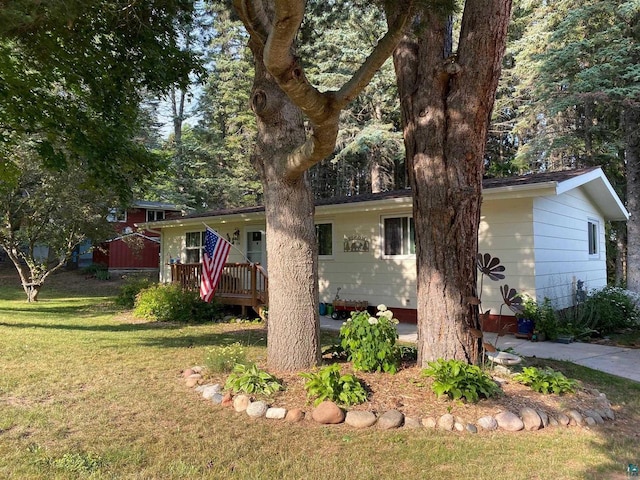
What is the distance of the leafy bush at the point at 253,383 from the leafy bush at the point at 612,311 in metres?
7.54

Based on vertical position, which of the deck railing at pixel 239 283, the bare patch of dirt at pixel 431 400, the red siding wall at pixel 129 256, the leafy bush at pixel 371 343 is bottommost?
the bare patch of dirt at pixel 431 400

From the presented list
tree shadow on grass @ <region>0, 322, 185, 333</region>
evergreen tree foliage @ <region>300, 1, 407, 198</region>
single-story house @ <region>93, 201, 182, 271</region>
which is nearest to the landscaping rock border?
tree shadow on grass @ <region>0, 322, 185, 333</region>

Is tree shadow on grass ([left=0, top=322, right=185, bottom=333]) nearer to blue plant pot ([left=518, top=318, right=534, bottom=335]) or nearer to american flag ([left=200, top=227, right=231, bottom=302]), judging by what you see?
american flag ([left=200, top=227, right=231, bottom=302])

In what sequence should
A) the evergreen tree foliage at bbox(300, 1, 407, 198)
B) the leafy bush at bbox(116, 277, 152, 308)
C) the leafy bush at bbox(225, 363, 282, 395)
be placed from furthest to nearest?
the evergreen tree foliage at bbox(300, 1, 407, 198), the leafy bush at bbox(116, 277, 152, 308), the leafy bush at bbox(225, 363, 282, 395)

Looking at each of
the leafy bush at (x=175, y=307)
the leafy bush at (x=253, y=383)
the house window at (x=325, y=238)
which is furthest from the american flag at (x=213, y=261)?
the leafy bush at (x=253, y=383)

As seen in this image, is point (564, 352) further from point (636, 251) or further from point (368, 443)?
point (636, 251)

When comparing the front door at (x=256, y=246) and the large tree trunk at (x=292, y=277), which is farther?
the front door at (x=256, y=246)

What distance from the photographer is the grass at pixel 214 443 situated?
10.2ft

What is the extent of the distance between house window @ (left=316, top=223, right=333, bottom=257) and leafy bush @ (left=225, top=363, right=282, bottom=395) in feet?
23.2

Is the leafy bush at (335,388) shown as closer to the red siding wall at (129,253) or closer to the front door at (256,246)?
the front door at (256,246)

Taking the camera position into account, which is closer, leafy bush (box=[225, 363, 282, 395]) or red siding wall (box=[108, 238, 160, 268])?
leafy bush (box=[225, 363, 282, 395])

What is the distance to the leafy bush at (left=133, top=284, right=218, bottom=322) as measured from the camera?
426 inches

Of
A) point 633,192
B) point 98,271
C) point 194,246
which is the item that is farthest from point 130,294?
point 633,192

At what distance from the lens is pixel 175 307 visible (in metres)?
10.8
